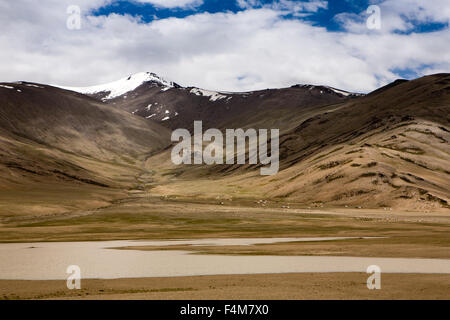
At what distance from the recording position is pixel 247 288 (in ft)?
93.2

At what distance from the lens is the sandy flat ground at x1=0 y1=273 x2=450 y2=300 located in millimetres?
26047

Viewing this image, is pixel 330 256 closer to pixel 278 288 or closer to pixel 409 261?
pixel 409 261

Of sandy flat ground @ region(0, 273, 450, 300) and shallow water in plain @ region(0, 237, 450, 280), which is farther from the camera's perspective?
shallow water in plain @ region(0, 237, 450, 280)

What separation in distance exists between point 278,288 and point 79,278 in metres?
13.8

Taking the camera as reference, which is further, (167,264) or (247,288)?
(167,264)

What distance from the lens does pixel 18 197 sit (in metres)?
146

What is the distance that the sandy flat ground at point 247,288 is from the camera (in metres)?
26.0

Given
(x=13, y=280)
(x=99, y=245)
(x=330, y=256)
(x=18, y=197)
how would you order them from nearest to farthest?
(x=13, y=280), (x=330, y=256), (x=99, y=245), (x=18, y=197)

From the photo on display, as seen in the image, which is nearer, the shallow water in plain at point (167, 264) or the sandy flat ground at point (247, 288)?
the sandy flat ground at point (247, 288)

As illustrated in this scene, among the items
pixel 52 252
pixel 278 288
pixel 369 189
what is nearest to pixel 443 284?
pixel 278 288

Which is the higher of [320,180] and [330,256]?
[320,180]
